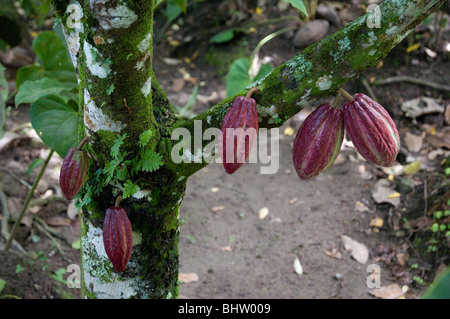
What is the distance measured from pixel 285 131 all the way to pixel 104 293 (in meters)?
2.29

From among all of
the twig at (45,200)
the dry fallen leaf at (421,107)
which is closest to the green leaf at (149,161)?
the twig at (45,200)

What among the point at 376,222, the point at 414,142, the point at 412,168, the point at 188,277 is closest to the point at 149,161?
the point at 188,277

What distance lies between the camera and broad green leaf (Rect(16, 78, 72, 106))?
1.55 m

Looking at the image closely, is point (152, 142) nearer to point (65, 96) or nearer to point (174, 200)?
point (174, 200)

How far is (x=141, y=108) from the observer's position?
1078mm

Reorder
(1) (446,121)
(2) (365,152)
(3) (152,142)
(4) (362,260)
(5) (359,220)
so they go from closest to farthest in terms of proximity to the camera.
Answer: (2) (365,152), (3) (152,142), (4) (362,260), (5) (359,220), (1) (446,121)

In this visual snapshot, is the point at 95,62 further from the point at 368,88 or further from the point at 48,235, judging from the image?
the point at 368,88

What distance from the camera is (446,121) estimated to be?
3.00 meters

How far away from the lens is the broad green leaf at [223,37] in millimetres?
3994

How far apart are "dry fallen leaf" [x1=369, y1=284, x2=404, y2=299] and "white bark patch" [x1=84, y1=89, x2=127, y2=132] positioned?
1.61 metres

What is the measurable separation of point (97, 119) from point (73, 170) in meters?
0.14

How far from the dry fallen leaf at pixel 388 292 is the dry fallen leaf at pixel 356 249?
0.19 metres

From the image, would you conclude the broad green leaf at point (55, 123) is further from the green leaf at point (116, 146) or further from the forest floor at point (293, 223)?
the forest floor at point (293, 223)

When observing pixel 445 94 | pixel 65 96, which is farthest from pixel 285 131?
pixel 65 96
